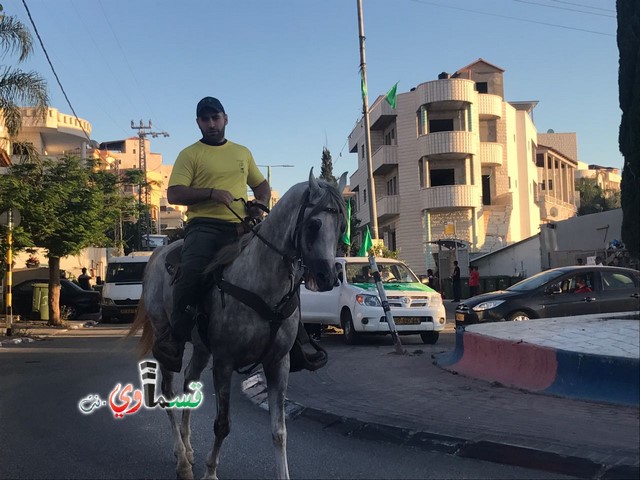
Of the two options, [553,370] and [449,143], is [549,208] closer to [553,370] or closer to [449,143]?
[449,143]

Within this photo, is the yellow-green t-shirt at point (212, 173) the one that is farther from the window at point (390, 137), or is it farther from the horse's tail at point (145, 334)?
the window at point (390, 137)

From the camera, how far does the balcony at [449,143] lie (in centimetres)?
4053

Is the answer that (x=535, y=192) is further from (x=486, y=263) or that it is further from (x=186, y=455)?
(x=186, y=455)

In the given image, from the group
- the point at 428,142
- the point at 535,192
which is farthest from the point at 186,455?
the point at 535,192

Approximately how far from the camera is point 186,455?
17.1ft

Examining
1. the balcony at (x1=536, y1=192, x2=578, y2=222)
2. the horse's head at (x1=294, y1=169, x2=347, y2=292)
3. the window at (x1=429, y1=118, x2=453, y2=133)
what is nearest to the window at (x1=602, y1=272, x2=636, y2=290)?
the horse's head at (x1=294, y1=169, x2=347, y2=292)

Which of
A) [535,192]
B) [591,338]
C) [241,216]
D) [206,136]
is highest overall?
[535,192]

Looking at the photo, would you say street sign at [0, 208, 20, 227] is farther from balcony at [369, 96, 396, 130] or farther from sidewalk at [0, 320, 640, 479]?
balcony at [369, 96, 396, 130]

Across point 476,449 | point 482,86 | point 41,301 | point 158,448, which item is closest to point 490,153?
point 482,86

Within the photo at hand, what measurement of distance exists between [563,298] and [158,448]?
11.1 metres

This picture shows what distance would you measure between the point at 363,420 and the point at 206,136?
10.6 ft

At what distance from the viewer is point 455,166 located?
42.5m

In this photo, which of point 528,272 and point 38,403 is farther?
point 528,272

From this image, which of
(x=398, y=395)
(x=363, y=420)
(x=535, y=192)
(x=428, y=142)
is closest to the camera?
(x=363, y=420)
